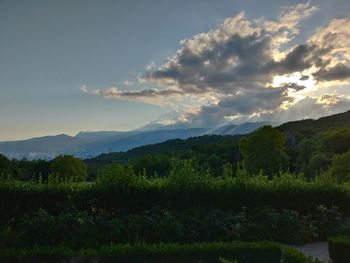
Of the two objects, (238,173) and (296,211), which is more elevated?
(238,173)

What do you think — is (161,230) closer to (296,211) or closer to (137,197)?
(137,197)

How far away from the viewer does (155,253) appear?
11969 mm

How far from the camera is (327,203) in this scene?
19312 millimetres

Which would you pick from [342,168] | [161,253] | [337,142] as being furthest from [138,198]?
[337,142]

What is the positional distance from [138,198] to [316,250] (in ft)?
23.5

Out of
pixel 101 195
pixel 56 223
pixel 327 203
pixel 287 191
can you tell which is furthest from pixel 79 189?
pixel 327 203

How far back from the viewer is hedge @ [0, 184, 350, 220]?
1631 centimetres

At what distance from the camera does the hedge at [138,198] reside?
16312 millimetres

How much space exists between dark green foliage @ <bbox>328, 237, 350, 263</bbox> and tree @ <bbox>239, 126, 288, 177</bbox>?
52.0 metres

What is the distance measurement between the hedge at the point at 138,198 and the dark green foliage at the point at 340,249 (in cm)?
511

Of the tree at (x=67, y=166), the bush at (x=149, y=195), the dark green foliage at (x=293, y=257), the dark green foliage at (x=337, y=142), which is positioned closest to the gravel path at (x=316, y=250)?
the bush at (x=149, y=195)

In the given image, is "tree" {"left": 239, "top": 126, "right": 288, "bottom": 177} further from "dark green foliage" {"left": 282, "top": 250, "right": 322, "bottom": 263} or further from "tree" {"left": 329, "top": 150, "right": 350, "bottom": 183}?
"dark green foliage" {"left": 282, "top": 250, "right": 322, "bottom": 263}

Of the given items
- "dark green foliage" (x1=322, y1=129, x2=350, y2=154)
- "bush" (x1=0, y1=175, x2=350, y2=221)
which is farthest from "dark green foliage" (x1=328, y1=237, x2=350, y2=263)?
"dark green foliage" (x1=322, y1=129, x2=350, y2=154)

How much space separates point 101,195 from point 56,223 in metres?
2.28
